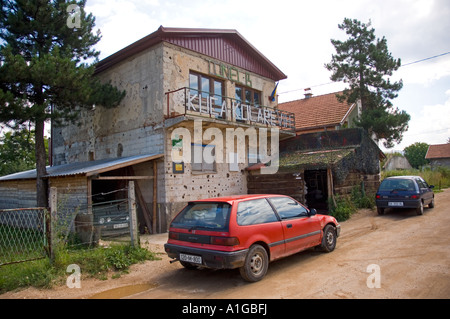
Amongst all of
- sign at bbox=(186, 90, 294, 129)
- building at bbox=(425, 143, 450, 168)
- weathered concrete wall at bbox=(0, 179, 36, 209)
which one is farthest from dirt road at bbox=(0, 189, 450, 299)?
building at bbox=(425, 143, 450, 168)

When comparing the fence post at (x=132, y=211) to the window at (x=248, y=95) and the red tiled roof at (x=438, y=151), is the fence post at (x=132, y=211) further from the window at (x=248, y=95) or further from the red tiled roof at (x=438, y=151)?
the red tiled roof at (x=438, y=151)

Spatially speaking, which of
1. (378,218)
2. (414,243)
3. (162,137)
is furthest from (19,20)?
(378,218)

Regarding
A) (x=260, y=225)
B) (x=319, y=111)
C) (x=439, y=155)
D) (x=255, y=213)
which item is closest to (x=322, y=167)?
(x=255, y=213)

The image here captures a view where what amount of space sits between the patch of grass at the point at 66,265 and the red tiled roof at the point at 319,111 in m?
16.6

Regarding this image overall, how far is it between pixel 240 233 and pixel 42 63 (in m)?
8.54

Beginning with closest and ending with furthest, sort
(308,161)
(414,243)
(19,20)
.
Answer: (414,243)
(19,20)
(308,161)

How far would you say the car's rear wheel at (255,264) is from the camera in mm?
5145

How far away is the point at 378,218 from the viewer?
11.5m

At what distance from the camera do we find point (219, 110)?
1399cm

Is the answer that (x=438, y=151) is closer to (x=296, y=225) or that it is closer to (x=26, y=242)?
(x=296, y=225)

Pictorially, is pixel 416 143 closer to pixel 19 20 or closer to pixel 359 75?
pixel 359 75

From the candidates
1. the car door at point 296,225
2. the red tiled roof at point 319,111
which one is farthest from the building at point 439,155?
the car door at point 296,225

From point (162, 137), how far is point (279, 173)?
17.7 ft

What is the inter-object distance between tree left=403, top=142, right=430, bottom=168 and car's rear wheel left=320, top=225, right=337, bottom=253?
191ft
